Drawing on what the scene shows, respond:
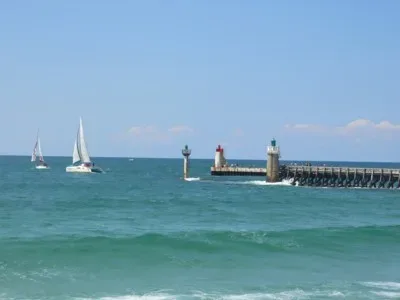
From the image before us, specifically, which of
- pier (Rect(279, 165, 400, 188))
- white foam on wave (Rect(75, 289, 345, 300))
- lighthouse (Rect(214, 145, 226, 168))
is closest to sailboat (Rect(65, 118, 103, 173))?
lighthouse (Rect(214, 145, 226, 168))

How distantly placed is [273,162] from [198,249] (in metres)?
48.9

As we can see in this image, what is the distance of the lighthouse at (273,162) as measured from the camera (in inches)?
3290

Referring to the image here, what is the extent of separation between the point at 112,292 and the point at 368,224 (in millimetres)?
27106

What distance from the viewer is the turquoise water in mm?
28078

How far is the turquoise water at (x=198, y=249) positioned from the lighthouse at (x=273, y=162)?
60.5 ft

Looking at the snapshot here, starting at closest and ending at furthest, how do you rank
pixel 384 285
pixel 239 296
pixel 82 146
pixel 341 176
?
pixel 239 296 < pixel 384 285 < pixel 341 176 < pixel 82 146

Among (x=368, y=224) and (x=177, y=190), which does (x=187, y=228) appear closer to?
(x=368, y=224)

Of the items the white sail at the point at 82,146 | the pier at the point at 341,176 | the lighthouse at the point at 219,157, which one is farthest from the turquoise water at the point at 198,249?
the white sail at the point at 82,146

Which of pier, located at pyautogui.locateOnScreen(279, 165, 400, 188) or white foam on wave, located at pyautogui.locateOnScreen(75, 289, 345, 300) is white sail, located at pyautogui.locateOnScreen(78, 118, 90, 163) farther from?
white foam on wave, located at pyautogui.locateOnScreen(75, 289, 345, 300)

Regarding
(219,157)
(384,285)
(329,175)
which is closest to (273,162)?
(329,175)

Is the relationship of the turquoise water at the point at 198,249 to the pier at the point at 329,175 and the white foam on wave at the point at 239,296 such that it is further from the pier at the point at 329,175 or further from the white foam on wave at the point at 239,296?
the pier at the point at 329,175

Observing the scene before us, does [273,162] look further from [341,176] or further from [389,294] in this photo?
[389,294]

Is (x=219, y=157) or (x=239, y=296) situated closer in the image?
(x=239, y=296)

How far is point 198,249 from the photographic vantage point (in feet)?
123
